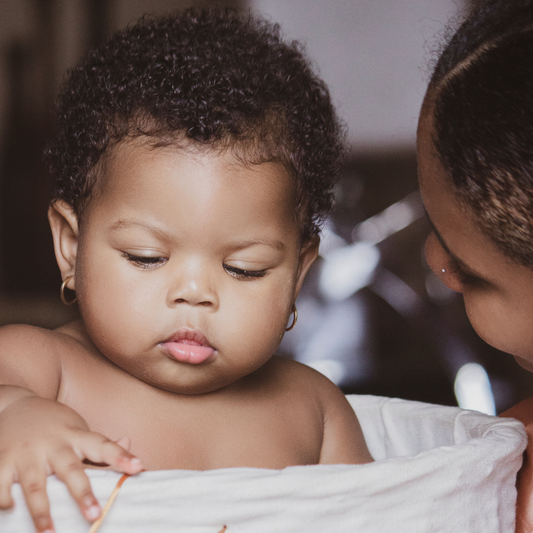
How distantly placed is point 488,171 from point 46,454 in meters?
0.48

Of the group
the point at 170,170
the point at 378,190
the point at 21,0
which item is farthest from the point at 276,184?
the point at 21,0

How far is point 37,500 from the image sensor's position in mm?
515

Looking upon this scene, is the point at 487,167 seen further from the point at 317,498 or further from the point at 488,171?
the point at 317,498

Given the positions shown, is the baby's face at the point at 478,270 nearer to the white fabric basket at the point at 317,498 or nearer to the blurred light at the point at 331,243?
the white fabric basket at the point at 317,498

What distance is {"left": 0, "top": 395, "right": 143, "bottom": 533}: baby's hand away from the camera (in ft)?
1.69

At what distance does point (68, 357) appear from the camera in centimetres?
85

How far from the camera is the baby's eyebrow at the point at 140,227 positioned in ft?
2.54

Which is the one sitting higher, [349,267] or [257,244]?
[257,244]

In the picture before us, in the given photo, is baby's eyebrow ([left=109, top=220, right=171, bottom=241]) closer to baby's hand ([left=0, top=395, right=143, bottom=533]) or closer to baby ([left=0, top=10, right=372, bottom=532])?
baby ([left=0, top=10, right=372, bottom=532])

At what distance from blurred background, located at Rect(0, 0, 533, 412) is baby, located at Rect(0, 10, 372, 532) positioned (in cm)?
155

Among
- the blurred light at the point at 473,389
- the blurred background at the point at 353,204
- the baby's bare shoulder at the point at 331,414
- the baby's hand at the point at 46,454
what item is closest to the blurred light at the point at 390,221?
the blurred background at the point at 353,204

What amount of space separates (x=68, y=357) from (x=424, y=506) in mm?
486

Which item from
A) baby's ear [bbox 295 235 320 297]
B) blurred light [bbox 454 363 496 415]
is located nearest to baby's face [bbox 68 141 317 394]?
baby's ear [bbox 295 235 320 297]

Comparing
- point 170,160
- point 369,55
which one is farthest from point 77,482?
point 369,55
